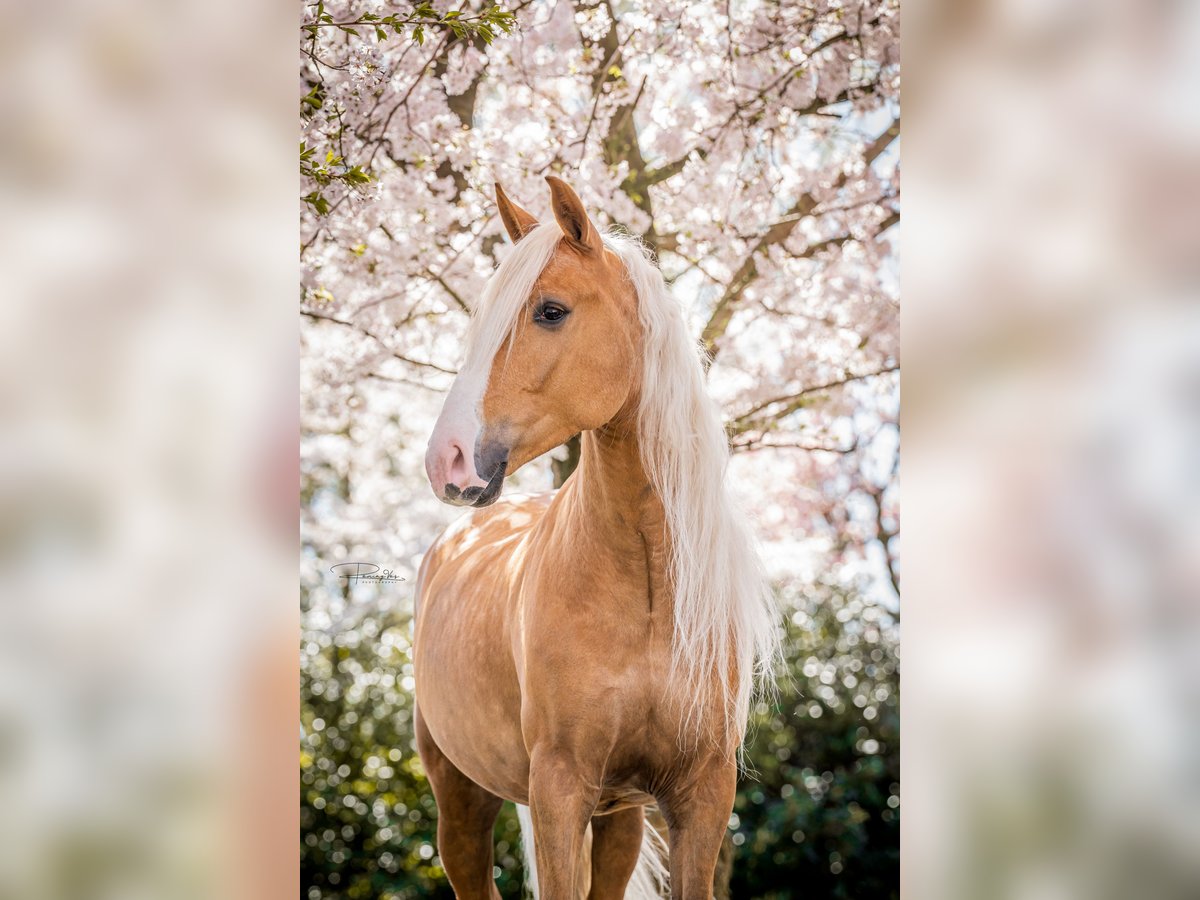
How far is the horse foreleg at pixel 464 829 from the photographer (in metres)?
2.05

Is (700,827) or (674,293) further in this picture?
(674,293)

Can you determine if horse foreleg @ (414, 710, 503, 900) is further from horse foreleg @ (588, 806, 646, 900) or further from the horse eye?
the horse eye

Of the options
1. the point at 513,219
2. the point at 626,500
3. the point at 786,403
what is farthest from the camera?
the point at 786,403

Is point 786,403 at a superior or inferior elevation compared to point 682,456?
superior

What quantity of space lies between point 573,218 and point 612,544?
1.54ft

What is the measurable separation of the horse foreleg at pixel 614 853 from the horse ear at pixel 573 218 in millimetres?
1001

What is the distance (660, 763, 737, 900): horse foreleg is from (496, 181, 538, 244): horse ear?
863mm

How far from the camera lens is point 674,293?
2.38 metres

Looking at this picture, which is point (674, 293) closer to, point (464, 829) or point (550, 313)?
point (550, 313)

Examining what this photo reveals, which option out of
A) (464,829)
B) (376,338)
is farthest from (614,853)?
(376,338)
